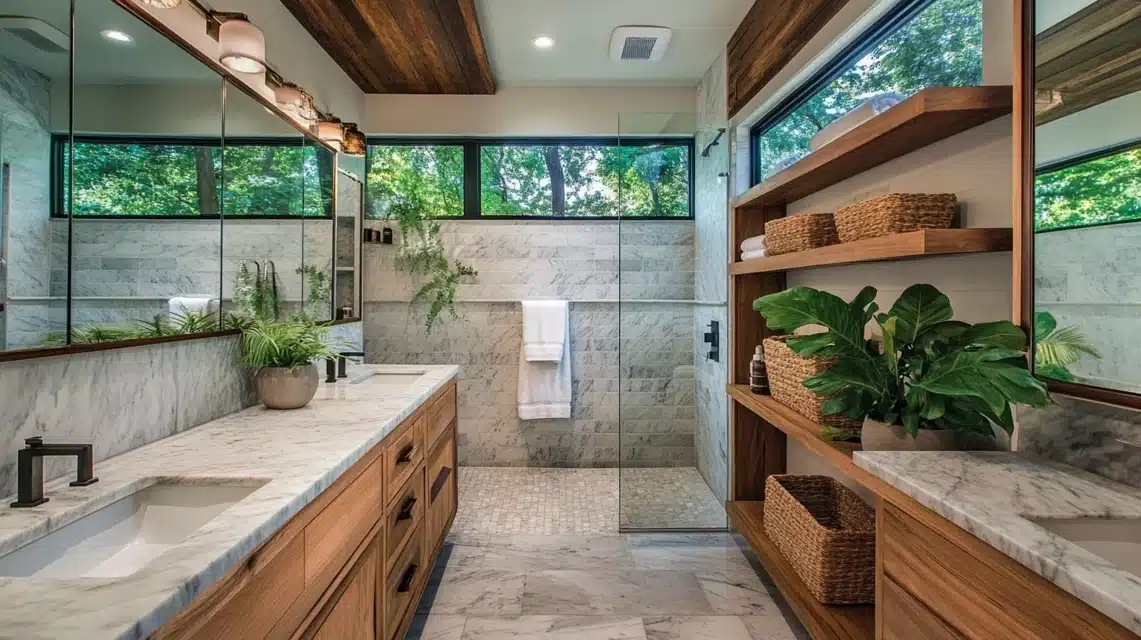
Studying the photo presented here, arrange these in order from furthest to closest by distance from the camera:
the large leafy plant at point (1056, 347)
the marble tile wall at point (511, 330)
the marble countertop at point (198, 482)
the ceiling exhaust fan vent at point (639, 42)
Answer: the marble tile wall at point (511, 330), the ceiling exhaust fan vent at point (639, 42), the large leafy plant at point (1056, 347), the marble countertop at point (198, 482)

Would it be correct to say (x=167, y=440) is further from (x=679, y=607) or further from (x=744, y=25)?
(x=744, y=25)

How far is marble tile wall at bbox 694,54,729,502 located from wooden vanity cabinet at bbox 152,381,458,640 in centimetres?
135

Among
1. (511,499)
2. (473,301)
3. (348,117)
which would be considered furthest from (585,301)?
(348,117)

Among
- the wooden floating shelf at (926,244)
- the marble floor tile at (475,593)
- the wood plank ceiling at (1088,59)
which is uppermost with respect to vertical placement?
the wood plank ceiling at (1088,59)

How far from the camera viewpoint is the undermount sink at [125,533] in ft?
3.14

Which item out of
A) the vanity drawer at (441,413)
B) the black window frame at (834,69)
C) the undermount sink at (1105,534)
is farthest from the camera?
the vanity drawer at (441,413)

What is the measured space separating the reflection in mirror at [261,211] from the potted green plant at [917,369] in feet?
5.71

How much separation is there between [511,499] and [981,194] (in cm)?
275

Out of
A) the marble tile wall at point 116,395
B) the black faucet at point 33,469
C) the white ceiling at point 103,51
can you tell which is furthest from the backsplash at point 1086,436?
the white ceiling at point 103,51

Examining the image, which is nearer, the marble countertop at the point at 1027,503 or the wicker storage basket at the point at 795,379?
the marble countertop at the point at 1027,503

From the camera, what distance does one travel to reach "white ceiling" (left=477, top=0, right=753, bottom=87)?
282 centimetres

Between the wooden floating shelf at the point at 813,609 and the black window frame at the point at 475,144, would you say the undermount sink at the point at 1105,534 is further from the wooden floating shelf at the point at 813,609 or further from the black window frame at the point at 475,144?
the black window frame at the point at 475,144

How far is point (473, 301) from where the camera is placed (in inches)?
157

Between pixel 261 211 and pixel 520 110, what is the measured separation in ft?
7.19
